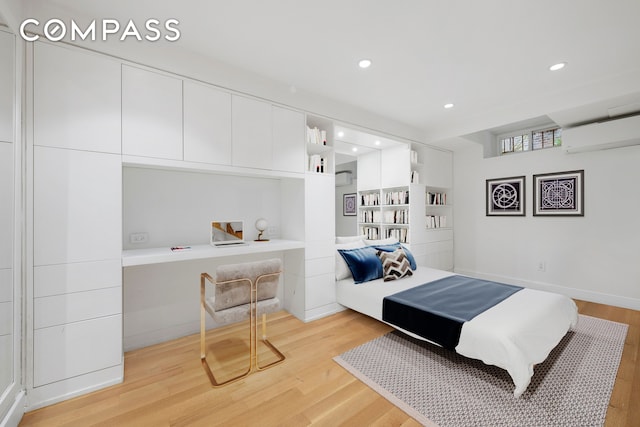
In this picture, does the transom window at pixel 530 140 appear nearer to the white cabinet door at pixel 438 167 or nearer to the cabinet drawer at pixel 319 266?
the white cabinet door at pixel 438 167

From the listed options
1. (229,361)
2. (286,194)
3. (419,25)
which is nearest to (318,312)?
(229,361)

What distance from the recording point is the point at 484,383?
1910 mm

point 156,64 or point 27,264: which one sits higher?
point 156,64

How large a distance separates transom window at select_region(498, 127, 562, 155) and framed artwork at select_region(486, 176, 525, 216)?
0.54 metres

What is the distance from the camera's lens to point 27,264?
1.67 metres

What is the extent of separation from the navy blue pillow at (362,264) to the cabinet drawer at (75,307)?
2197 millimetres

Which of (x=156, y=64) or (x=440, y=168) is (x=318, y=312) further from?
(x=440, y=168)

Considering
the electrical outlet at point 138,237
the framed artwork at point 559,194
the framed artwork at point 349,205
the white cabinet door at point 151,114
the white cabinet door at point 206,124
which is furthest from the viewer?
the framed artwork at point 349,205

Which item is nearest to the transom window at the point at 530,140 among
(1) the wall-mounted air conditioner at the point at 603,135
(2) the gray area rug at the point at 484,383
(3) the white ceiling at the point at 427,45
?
(1) the wall-mounted air conditioner at the point at 603,135

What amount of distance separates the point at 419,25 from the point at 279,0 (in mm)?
1021

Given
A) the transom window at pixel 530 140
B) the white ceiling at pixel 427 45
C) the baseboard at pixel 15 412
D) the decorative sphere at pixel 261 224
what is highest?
the white ceiling at pixel 427 45

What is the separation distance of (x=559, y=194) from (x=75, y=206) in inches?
216

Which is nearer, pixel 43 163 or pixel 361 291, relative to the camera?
pixel 43 163

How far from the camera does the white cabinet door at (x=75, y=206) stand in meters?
1.72
